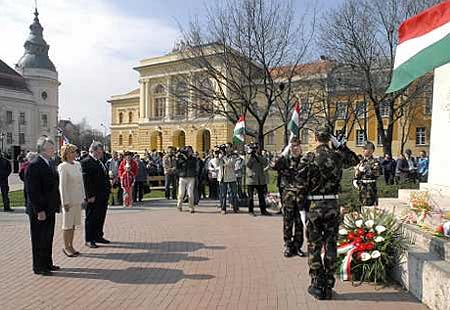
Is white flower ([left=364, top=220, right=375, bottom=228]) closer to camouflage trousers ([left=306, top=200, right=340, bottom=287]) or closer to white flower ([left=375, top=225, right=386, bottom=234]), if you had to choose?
white flower ([left=375, top=225, right=386, bottom=234])

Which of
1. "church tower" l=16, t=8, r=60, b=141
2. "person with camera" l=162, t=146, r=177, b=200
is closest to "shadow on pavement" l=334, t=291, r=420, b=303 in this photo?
"person with camera" l=162, t=146, r=177, b=200

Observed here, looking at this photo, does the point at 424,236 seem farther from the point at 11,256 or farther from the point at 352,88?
the point at 352,88

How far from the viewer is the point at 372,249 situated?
5547 millimetres

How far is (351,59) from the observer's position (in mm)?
24422

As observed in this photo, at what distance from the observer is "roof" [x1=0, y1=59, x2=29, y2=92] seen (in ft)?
277

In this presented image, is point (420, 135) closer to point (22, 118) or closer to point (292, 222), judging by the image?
point (292, 222)

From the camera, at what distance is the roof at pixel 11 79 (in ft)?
277

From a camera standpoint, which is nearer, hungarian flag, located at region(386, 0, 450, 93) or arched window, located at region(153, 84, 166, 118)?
hungarian flag, located at region(386, 0, 450, 93)

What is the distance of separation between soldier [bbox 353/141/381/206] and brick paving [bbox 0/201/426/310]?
81.8 inches

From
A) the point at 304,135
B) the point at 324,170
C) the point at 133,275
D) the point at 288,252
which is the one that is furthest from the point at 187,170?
the point at 304,135

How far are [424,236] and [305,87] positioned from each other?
22.0 meters

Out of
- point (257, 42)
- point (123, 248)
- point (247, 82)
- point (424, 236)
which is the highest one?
point (257, 42)

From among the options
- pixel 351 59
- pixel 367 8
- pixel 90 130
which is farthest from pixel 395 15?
pixel 90 130

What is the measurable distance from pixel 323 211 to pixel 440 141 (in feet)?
12.2
